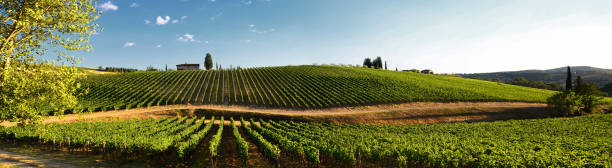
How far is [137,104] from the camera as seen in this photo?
47625mm

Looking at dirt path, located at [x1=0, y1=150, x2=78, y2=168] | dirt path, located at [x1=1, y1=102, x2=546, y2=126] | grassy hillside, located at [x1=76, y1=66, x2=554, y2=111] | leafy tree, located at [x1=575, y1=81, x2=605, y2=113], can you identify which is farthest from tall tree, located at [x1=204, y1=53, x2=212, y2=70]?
leafy tree, located at [x1=575, y1=81, x2=605, y2=113]

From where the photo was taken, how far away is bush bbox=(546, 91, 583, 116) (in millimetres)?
47219

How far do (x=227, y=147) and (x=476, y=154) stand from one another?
2109 cm

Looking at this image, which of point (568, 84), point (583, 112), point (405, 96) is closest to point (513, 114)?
point (583, 112)

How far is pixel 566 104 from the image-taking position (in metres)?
47.6

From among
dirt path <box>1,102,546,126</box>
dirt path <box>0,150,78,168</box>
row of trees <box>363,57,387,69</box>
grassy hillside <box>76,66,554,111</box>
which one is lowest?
dirt path <box>1,102,546,126</box>

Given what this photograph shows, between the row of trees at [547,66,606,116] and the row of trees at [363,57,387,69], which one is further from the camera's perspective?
the row of trees at [363,57,387,69]

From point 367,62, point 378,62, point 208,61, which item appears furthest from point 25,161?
point 367,62

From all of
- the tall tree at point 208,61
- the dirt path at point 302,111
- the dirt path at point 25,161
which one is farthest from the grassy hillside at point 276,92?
the tall tree at point 208,61

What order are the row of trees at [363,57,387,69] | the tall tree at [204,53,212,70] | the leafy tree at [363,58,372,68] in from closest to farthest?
the tall tree at [204,53,212,70] → the row of trees at [363,57,387,69] → the leafy tree at [363,58,372,68]

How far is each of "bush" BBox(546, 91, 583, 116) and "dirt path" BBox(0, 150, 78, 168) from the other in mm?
74142

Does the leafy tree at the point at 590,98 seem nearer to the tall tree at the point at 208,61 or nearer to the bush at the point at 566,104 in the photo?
the bush at the point at 566,104

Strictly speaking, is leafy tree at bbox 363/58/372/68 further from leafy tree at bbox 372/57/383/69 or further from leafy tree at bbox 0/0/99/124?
leafy tree at bbox 0/0/99/124

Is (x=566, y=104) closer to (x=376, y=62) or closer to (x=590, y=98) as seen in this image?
(x=590, y=98)
